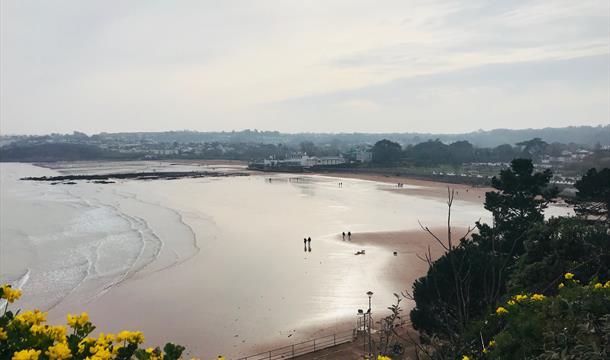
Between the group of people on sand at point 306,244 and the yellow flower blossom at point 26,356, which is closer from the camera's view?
the yellow flower blossom at point 26,356

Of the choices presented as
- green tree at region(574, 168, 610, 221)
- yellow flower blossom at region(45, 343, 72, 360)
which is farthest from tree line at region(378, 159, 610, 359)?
yellow flower blossom at region(45, 343, 72, 360)

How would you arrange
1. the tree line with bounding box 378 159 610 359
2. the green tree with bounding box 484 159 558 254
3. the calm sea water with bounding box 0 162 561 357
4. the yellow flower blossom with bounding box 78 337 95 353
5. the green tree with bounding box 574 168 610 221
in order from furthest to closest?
the green tree with bounding box 574 168 610 221, the green tree with bounding box 484 159 558 254, the calm sea water with bounding box 0 162 561 357, the tree line with bounding box 378 159 610 359, the yellow flower blossom with bounding box 78 337 95 353

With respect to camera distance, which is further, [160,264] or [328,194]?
[328,194]

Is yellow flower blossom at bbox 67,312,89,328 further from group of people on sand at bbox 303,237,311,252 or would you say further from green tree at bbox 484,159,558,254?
group of people on sand at bbox 303,237,311,252

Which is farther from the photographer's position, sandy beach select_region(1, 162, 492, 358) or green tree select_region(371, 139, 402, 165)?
green tree select_region(371, 139, 402, 165)

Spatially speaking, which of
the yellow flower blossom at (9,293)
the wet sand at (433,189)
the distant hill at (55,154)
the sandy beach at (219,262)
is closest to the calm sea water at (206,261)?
the sandy beach at (219,262)

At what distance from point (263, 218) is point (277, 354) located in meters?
22.2

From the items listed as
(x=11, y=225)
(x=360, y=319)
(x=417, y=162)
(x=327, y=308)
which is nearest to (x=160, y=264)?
(x=327, y=308)

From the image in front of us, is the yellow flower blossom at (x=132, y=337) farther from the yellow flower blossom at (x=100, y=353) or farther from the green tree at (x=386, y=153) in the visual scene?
the green tree at (x=386, y=153)

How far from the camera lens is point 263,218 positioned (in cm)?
3497

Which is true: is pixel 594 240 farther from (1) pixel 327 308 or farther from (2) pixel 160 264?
(2) pixel 160 264

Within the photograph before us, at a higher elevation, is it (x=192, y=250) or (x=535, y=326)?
(x=535, y=326)

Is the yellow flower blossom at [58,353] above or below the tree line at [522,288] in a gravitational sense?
above

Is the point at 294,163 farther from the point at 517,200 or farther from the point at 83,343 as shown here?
the point at 83,343
